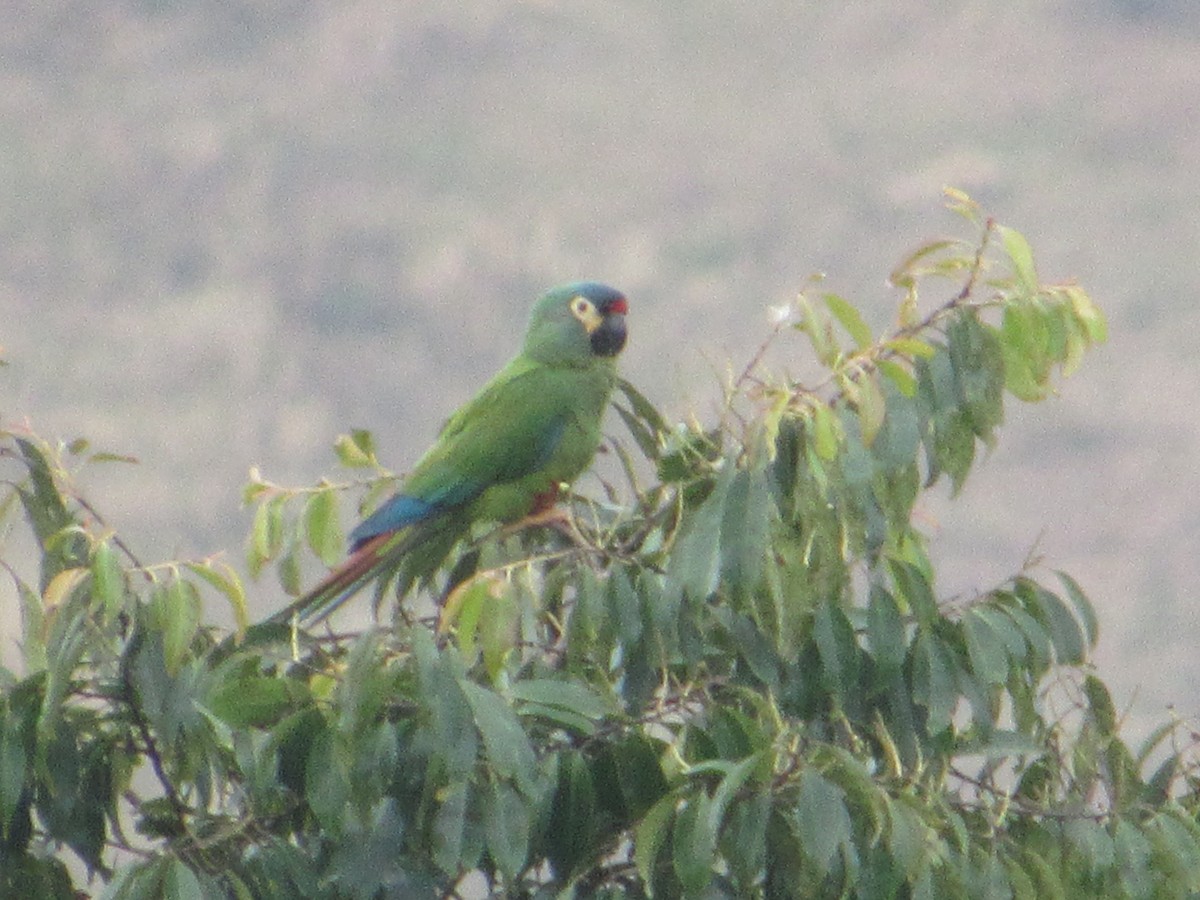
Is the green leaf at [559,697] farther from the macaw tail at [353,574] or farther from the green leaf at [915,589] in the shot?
the macaw tail at [353,574]

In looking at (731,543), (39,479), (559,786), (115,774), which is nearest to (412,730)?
(559,786)

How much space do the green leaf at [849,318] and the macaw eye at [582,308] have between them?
1.54 m

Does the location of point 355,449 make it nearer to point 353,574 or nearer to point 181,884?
point 353,574

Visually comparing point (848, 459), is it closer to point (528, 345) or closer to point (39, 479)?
point (39, 479)

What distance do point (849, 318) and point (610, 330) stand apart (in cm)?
155

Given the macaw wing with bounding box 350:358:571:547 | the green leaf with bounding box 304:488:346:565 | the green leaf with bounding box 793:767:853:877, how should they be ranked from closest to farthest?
the green leaf with bounding box 793:767:853:877
the green leaf with bounding box 304:488:346:565
the macaw wing with bounding box 350:358:571:547

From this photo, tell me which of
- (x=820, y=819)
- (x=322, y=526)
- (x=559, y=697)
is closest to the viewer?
(x=820, y=819)

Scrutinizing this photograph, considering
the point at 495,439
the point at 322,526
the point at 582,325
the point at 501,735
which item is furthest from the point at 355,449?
the point at 501,735

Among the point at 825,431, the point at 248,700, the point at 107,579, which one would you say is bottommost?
the point at 248,700

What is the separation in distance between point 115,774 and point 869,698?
92 centimetres

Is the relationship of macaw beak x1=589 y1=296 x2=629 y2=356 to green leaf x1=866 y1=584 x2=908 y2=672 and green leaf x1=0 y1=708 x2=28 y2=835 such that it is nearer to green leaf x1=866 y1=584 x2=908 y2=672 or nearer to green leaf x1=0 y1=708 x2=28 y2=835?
green leaf x1=866 y1=584 x2=908 y2=672

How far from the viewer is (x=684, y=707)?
2.12m

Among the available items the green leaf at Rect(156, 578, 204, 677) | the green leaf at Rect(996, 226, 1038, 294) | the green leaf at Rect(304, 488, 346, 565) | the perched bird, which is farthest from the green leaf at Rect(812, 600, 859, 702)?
the perched bird

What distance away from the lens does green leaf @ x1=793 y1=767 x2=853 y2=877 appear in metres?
1.79
